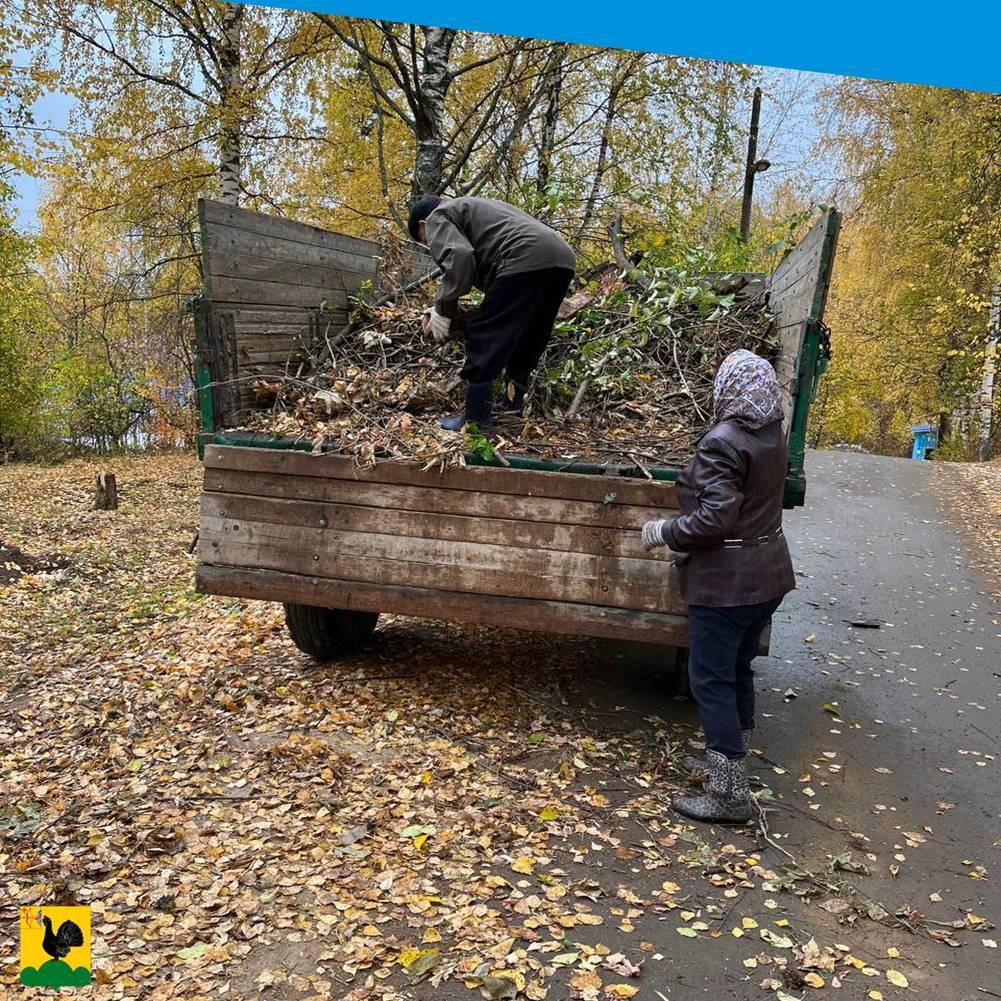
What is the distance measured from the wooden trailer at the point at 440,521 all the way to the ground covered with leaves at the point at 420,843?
2.11 ft

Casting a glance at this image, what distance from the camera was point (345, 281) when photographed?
502 centimetres

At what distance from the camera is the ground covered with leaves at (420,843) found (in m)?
2.38

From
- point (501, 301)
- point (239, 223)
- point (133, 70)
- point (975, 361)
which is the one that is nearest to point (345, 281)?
point (239, 223)

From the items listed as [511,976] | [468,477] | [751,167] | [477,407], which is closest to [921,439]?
[751,167]

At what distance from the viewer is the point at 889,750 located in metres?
4.07

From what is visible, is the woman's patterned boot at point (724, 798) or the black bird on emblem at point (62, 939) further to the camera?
the woman's patterned boot at point (724, 798)

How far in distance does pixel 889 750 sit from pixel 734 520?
1.90 m

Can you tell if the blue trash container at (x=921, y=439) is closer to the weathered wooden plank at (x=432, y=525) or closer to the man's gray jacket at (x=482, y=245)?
the man's gray jacket at (x=482, y=245)

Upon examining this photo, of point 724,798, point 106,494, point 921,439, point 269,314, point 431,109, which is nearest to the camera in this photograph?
point 724,798

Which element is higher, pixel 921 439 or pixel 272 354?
pixel 272 354

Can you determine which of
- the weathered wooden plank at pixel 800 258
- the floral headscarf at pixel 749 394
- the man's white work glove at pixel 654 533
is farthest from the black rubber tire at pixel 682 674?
the weathered wooden plank at pixel 800 258

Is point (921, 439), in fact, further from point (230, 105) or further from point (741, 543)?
point (741, 543)

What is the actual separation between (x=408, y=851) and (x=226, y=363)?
2438 mm

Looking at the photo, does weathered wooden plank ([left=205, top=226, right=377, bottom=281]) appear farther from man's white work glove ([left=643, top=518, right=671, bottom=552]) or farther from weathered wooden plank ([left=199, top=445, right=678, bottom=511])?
man's white work glove ([left=643, top=518, right=671, bottom=552])
